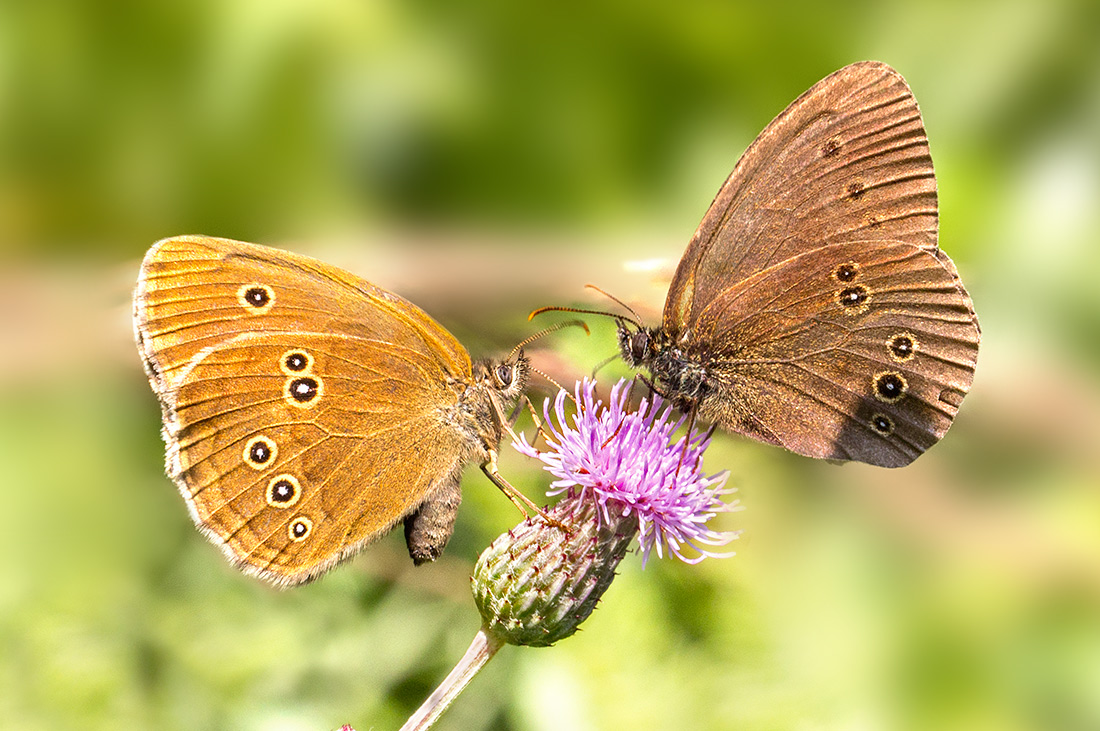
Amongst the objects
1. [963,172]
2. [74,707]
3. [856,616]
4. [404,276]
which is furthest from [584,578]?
[963,172]

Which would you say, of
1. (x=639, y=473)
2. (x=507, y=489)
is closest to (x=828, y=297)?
(x=639, y=473)

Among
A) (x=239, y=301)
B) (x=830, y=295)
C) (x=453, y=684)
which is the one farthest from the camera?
(x=830, y=295)

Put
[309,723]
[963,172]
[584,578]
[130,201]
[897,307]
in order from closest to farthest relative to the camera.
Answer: [584,578] → [897,307] → [309,723] → [130,201] → [963,172]

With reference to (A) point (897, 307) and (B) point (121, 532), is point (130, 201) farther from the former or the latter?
(A) point (897, 307)

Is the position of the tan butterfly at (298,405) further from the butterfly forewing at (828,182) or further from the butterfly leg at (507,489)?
the butterfly forewing at (828,182)

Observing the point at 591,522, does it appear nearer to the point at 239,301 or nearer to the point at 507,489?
the point at 507,489

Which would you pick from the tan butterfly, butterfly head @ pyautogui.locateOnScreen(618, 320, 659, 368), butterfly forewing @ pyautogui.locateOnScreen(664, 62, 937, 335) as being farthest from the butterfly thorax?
the tan butterfly

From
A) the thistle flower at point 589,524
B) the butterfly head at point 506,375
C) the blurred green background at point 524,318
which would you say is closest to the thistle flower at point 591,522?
the thistle flower at point 589,524

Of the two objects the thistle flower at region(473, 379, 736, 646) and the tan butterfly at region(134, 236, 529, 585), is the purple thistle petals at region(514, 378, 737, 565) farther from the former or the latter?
the tan butterfly at region(134, 236, 529, 585)
